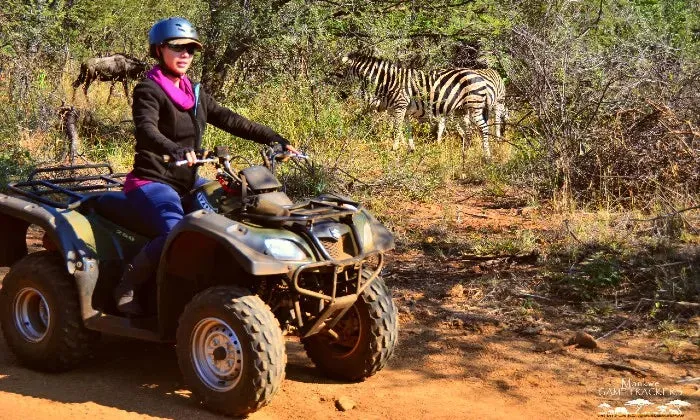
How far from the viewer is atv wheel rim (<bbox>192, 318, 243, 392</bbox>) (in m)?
4.45

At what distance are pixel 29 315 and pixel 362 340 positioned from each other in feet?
6.42

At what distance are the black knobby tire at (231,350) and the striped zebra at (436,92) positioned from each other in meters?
8.94

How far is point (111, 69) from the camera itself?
13289 millimetres

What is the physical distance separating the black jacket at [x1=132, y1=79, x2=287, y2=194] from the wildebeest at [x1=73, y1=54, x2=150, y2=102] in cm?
843

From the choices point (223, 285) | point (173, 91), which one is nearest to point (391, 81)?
point (173, 91)

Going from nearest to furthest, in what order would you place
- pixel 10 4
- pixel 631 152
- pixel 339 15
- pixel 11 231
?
pixel 11 231 < pixel 631 152 < pixel 10 4 < pixel 339 15

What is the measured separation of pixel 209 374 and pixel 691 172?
195 inches

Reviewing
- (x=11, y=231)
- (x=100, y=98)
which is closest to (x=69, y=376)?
(x=11, y=231)

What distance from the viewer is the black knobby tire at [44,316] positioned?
5.07m

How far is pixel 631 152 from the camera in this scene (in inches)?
329

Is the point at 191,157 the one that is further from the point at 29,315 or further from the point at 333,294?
the point at 29,315

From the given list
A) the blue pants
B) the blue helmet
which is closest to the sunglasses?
the blue helmet

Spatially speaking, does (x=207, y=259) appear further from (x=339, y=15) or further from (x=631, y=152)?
(x=339, y=15)

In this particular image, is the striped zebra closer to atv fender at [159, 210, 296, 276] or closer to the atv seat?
the atv seat
